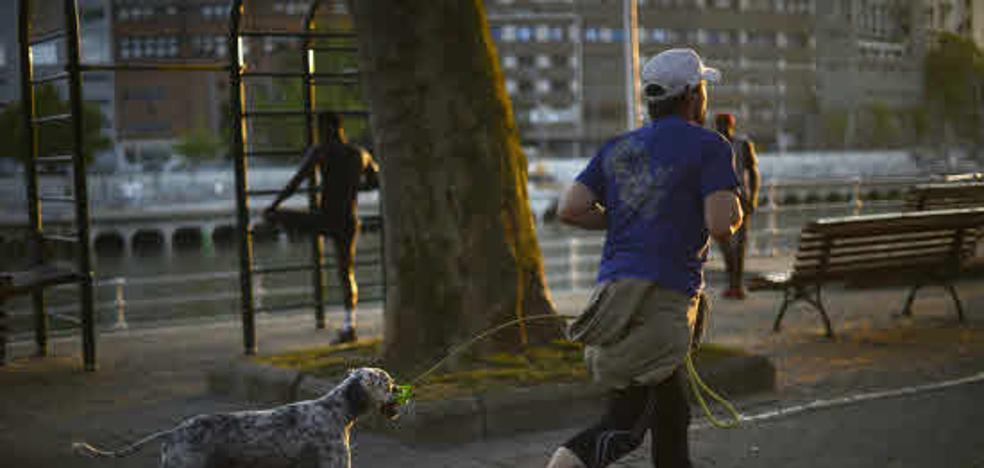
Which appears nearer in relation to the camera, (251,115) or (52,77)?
(52,77)

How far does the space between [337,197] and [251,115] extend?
3.62 ft

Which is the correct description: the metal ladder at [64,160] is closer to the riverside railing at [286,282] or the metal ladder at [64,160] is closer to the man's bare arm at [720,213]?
the riverside railing at [286,282]

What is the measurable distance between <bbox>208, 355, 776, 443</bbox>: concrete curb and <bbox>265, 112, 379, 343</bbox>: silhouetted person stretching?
2.41m

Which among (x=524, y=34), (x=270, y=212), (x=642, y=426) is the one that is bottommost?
(x=642, y=426)

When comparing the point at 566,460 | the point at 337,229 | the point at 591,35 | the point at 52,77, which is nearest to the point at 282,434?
the point at 566,460

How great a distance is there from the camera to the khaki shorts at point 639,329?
13.4ft

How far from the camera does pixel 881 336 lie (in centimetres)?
1014

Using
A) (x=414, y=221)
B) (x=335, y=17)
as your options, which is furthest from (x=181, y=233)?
(x=414, y=221)

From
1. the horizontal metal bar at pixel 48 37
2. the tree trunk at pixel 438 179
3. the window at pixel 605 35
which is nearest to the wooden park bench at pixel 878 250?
the tree trunk at pixel 438 179

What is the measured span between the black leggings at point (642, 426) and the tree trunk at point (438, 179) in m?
3.59

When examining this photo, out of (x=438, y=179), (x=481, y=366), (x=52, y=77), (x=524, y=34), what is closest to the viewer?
(x=481, y=366)

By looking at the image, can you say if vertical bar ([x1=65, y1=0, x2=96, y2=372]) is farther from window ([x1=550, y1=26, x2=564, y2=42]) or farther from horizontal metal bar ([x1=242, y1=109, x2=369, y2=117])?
window ([x1=550, y1=26, x2=564, y2=42])

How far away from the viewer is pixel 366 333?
11.8 meters

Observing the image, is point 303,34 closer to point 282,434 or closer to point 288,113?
point 288,113
